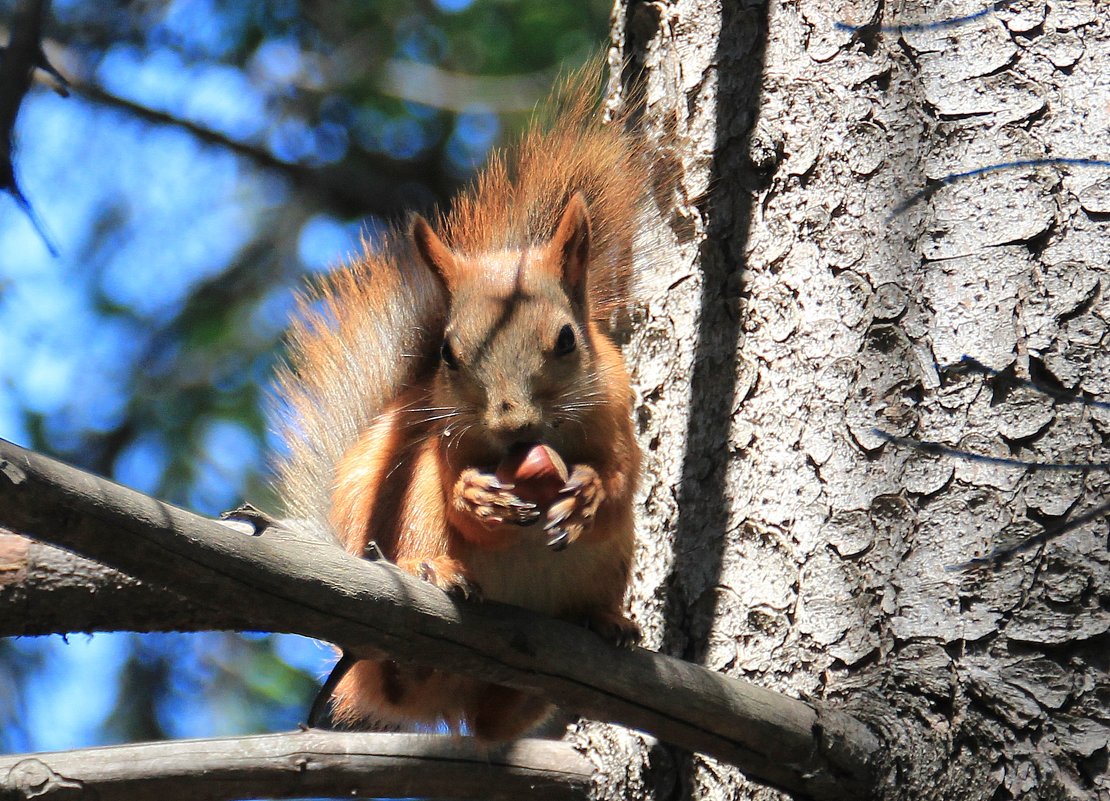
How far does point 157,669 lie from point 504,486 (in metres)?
3.12

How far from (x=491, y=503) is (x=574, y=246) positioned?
705mm

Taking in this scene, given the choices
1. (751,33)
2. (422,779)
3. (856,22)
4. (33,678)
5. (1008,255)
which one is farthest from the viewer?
(33,678)

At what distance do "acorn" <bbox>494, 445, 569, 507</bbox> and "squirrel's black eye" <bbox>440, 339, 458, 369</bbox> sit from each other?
1.01ft

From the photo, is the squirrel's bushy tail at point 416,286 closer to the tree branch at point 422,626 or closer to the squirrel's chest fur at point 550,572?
the squirrel's chest fur at point 550,572

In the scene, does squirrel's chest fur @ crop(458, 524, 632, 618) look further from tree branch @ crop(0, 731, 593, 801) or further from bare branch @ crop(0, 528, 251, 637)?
bare branch @ crop(0, 528, 251, 637)

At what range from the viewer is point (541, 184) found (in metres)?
2.56

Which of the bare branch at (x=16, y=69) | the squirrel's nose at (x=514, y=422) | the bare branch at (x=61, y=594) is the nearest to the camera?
the bare branch at (x=16, y=69)

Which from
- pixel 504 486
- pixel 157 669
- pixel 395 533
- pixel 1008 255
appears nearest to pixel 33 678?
pixel 157 669

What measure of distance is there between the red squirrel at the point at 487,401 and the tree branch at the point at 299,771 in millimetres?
168

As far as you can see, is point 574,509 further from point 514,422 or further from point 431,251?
point 431,251

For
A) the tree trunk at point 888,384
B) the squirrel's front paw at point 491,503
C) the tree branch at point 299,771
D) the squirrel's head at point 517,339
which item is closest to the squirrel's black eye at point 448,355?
the squirrel's head at point 517,339

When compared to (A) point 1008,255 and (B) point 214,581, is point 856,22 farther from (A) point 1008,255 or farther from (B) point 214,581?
(B) point 214,581

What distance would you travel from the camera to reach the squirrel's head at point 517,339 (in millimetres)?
2080

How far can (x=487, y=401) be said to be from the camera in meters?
2.08
